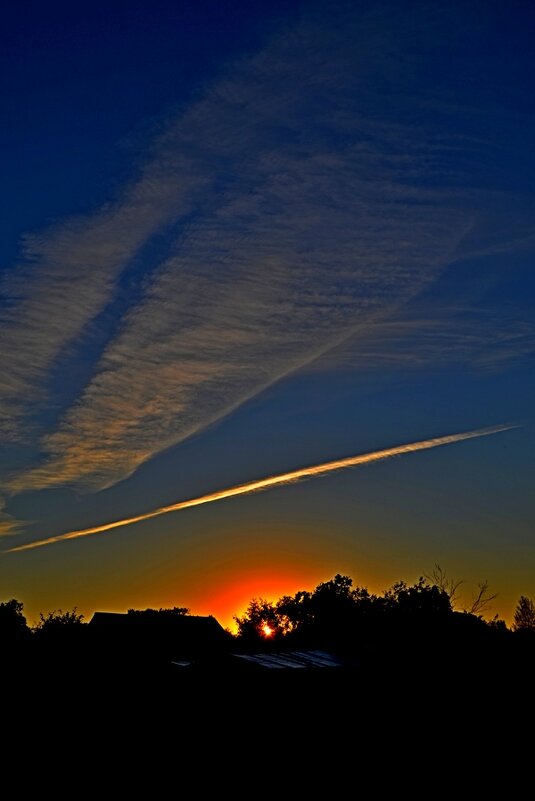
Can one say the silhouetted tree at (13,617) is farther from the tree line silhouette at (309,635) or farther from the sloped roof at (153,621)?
the sloped roof at (153,621)

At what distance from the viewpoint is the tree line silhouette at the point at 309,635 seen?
84.1 ft

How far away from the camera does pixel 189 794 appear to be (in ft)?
73.3

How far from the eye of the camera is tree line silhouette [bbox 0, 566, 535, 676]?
84.1ft

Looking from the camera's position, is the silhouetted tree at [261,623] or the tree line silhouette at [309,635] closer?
the tree line silhouette at [309,635]

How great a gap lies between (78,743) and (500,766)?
14.8 m

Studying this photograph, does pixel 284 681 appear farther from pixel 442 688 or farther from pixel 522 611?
pixel 522 611

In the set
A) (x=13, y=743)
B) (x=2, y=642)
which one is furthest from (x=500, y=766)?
(x=2, y=642)

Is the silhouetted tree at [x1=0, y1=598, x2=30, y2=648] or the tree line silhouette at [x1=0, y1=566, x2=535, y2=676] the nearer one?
the tree line silhouette at [x1=0, y1=566, x2=535, y2=676]

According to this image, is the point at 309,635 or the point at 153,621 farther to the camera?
the point at 309,635

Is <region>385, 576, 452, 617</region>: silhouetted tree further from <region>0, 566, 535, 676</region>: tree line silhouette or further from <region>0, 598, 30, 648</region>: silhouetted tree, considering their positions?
<region>0, 598, 30, 648</region>: silhouetted tree

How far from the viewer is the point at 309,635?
101 metres

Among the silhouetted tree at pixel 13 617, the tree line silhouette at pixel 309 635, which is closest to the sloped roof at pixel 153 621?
the tree line silhouette at pixel 309 635

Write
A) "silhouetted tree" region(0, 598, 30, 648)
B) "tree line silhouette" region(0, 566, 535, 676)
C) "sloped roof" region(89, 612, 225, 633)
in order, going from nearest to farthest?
"tree line silhouette" region(0, 566, 535, 676), "sloped roof" region(89, 612, 225, 633), "silhouetted tree" region(0, 598, 30, 648)

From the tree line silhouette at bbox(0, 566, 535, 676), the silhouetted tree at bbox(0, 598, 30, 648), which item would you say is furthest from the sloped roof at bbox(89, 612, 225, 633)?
the silhouetted tree at bbox(0, 598, 30, 648)
